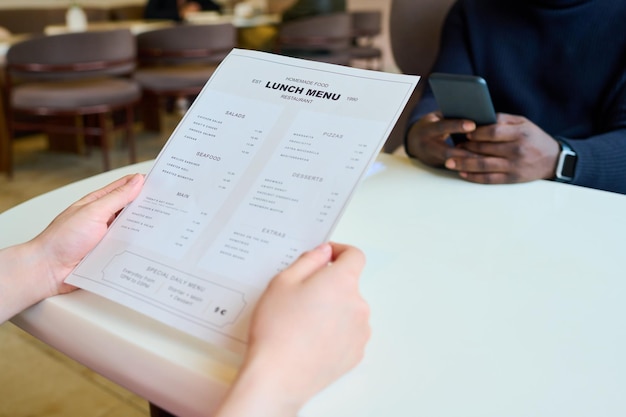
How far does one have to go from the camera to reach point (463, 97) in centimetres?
79

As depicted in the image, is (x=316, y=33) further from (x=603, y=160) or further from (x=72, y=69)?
(x=603, y=160)

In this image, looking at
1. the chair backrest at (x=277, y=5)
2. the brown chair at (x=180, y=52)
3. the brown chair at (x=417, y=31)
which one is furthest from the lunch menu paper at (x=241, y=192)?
the chair backrest at (x=277, y=5)

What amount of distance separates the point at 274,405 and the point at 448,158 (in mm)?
562

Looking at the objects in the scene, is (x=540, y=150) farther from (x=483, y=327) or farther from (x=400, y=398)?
(x=400, y=398)

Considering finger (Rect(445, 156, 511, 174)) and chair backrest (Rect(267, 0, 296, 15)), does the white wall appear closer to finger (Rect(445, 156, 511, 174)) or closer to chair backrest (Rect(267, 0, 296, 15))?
chair backrest (Rect(267, 0, 296, 15))

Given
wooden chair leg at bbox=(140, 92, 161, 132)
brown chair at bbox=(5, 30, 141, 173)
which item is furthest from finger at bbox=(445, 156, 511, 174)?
wooden chair leg at bbox=(140, 92, 161, 132)

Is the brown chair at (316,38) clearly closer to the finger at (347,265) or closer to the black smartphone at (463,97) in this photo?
the black smartphone at (463,97)

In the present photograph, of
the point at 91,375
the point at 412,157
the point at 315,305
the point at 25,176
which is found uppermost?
the point at 315,305

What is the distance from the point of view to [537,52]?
1.06 m

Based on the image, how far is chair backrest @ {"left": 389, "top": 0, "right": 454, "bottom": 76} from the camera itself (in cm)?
137

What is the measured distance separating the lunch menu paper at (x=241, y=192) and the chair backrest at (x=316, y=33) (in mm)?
3118

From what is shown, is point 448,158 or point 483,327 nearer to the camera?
point 483,327

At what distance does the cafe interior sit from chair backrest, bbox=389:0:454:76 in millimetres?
56

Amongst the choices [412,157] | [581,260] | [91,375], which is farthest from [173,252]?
[91,375]
